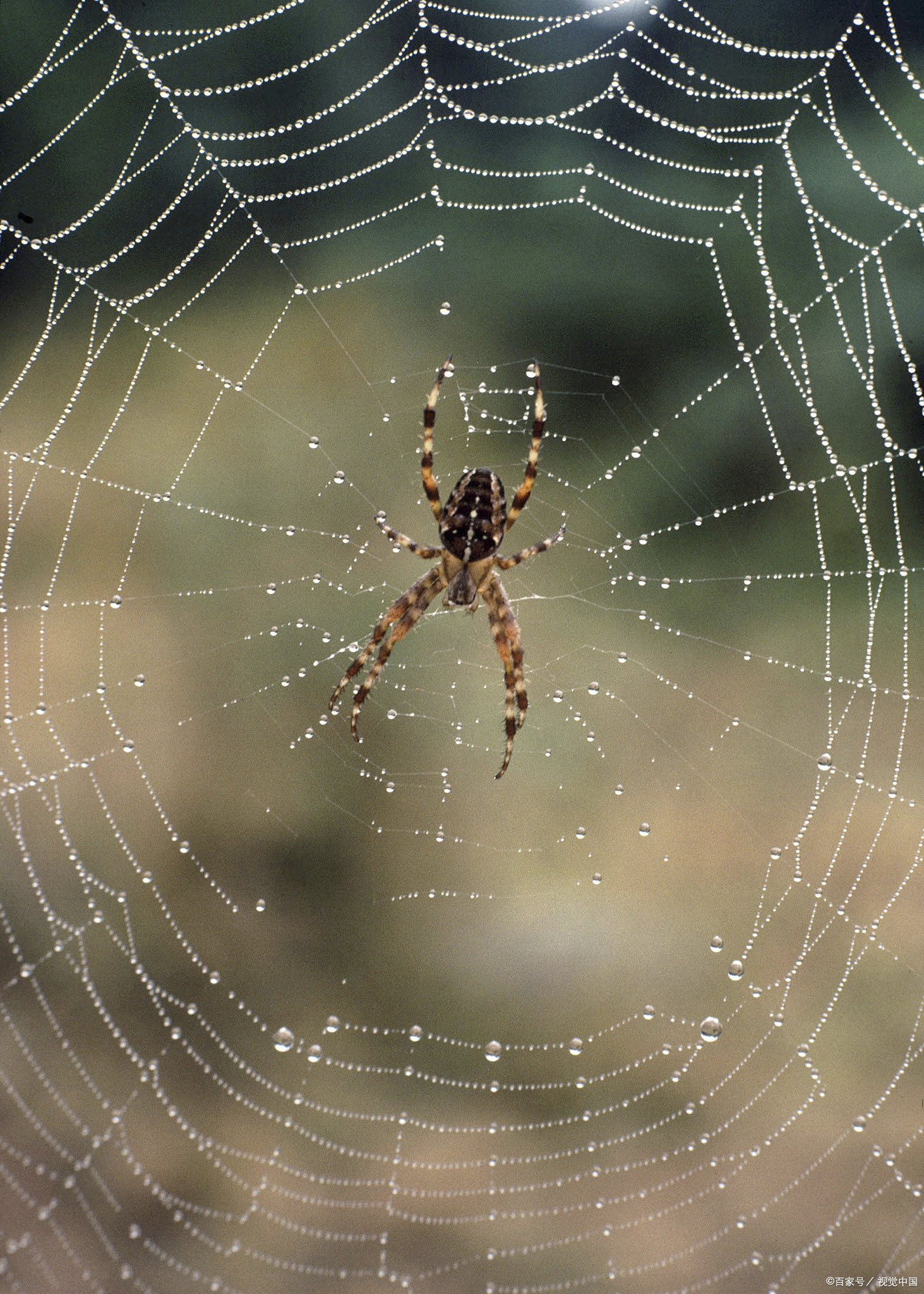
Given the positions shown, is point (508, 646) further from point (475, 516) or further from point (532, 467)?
point (532, 467)

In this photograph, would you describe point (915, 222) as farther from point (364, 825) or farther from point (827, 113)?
point (364, 825)

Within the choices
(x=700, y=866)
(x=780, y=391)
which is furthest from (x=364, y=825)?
(x=780, y=391)

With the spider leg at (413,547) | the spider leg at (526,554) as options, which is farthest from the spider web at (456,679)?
the spider leg at (526,554)

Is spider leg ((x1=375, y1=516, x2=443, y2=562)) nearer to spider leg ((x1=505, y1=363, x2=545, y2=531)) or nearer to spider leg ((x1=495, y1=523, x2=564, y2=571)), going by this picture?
spider leg ((x1=495, y1=523, x2=564, y2=571))

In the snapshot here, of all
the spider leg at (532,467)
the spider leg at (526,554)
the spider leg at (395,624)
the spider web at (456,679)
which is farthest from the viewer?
the spider web at (456,679)

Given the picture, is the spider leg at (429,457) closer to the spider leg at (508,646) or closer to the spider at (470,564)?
the spider at (470,564)

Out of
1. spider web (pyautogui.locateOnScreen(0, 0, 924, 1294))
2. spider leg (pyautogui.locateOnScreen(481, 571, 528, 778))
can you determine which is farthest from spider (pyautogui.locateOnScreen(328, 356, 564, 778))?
spider web (pyautogui.locateOnScreen(0, 0, 924, 1294))
